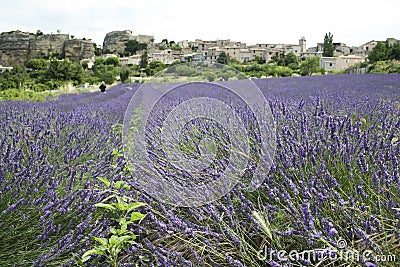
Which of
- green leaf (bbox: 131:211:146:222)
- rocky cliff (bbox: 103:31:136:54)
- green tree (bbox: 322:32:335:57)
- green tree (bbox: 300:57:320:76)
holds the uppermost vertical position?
rocky cliff (bbox: 103:31:136:54)

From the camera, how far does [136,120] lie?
113 inches

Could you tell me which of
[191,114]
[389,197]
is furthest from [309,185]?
[191,114]

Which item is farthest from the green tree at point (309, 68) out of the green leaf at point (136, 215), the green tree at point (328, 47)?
the green tree at point (328, 47)

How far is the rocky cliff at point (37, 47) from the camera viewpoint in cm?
6569

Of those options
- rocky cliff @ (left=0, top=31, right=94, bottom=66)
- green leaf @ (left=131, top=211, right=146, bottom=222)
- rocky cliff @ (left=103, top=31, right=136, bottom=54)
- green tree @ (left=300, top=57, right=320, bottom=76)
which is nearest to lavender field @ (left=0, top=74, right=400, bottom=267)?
green leaf @ (left=131, top=211, right=146, bottom=222)

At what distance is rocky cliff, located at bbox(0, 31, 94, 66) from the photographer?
65.7m

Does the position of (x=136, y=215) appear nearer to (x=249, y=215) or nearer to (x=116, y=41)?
(x=249, y=215)

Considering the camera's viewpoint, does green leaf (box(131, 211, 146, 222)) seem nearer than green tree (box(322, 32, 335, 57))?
Yes

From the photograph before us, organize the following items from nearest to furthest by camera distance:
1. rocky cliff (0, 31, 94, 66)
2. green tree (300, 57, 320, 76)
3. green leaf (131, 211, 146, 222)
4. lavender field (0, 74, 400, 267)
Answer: lavender field (0, 74, 400, 267) → green leaf (131, 211, 146, 222) → green tree (300, 57, 320, 76) → rocky cliff (0, 31, 94, 66)

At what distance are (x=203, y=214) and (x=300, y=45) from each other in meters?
74.4

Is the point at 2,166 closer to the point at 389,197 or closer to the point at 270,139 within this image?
the point at 270,139

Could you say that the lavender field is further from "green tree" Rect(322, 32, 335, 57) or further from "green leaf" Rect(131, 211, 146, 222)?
"green tree" Rect(322, 32, 335, 57)

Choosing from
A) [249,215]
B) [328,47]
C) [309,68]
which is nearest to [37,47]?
[328,47]

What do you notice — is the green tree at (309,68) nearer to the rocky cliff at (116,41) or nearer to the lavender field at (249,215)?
the lavender field at (249,215)
